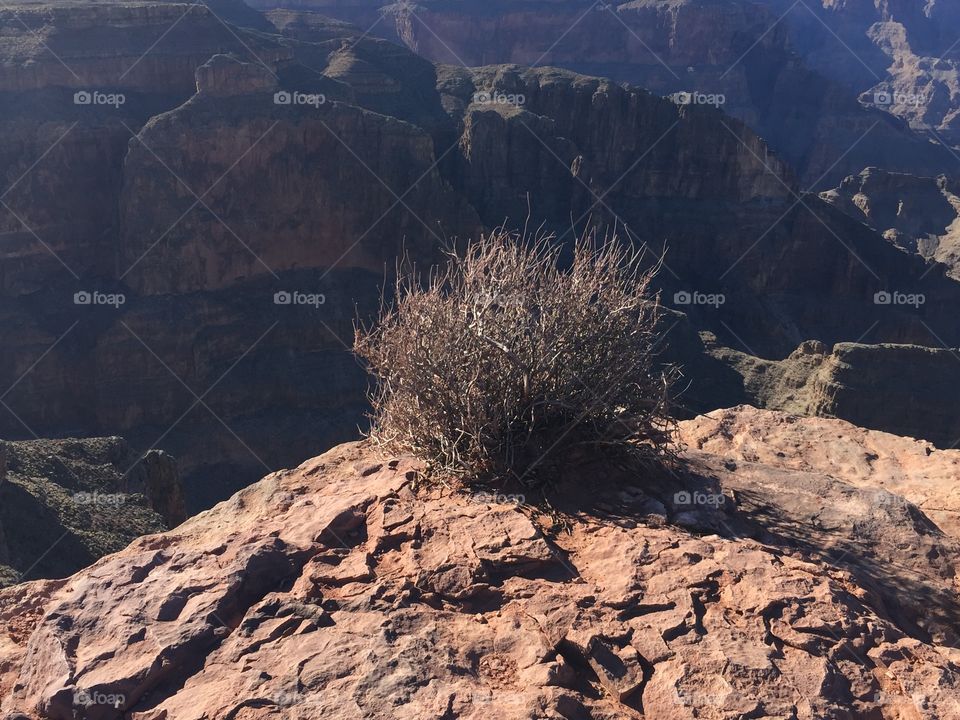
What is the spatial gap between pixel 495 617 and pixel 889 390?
2153cm

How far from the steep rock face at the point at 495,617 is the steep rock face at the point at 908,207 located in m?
52.9

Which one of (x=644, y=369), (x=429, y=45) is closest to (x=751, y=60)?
(x=429, y=45)

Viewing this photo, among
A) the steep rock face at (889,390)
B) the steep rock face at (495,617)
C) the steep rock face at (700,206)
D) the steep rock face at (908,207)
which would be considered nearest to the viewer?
the steep rock face at (495,617)

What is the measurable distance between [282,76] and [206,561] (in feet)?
116

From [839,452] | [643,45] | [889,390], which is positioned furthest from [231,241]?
[643,45]

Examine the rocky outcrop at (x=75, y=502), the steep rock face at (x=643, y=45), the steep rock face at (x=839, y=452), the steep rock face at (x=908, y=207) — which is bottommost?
the rocky outcrop at (x=75, y=502)

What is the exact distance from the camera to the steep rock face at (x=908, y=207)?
53.2 meters

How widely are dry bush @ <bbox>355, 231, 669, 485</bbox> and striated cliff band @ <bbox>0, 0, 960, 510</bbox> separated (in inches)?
740

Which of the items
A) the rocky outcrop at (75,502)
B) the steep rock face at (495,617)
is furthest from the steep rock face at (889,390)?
the steep rock face at (495,617)

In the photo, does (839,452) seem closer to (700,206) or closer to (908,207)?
(700,206)

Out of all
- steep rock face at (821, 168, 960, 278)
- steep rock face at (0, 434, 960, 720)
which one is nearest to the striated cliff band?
steep rock face at (821, 168, 960, 278)

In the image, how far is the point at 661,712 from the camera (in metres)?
3.49

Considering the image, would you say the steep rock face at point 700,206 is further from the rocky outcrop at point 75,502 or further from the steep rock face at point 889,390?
the rocky outcrop at point 75,502

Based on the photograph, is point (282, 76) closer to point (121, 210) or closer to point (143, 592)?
point (121, 210)
